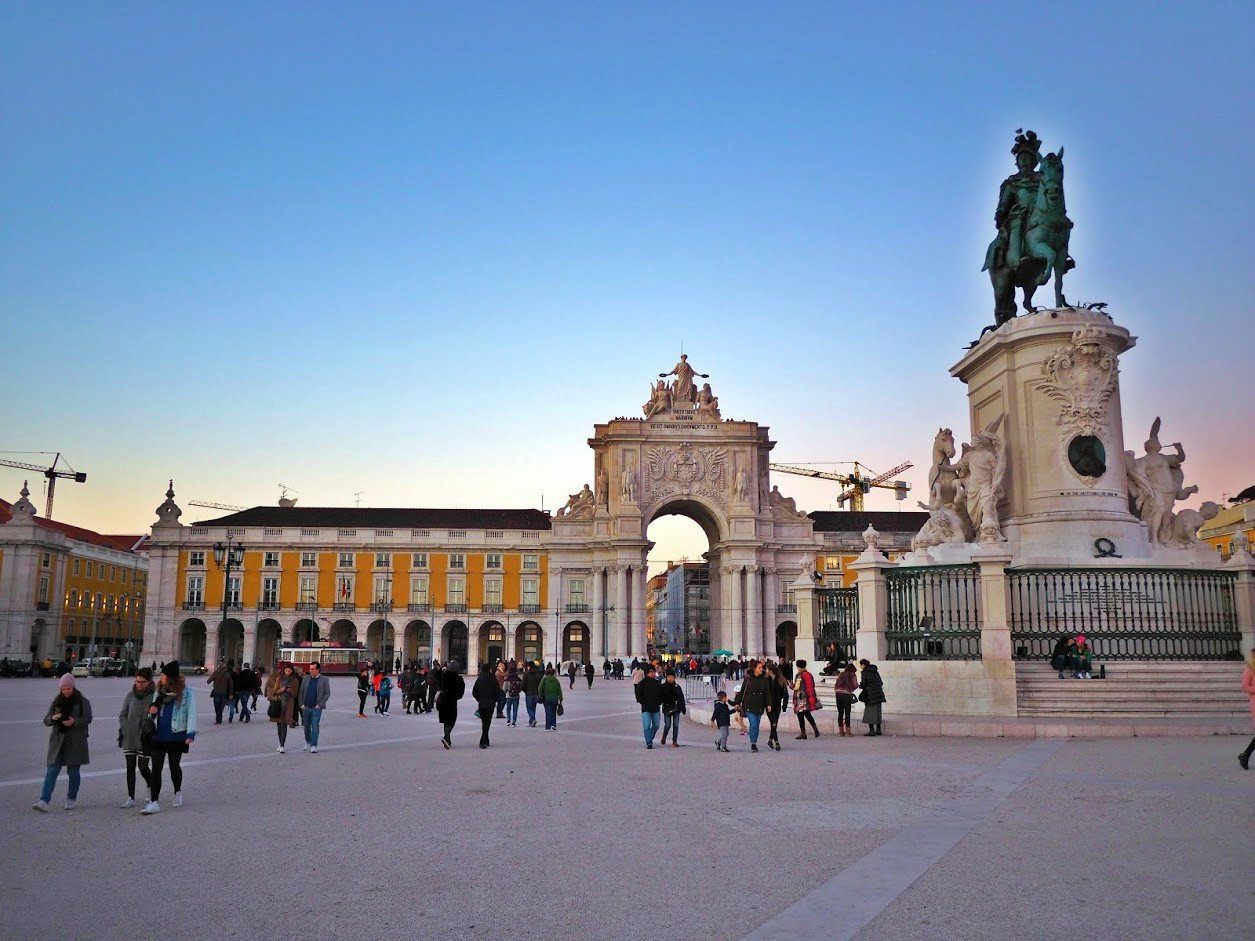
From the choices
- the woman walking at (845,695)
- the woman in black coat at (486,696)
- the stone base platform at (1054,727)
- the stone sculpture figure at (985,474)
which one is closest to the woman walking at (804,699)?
the woman walking at (845,695)

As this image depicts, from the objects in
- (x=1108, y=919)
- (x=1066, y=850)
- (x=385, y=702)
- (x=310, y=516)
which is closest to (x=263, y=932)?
(x=1108, y=919)

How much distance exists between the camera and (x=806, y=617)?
774 inches

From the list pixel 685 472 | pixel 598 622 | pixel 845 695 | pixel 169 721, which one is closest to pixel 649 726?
pixel 845 695

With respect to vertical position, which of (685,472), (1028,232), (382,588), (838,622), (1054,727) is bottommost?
(1054,727)

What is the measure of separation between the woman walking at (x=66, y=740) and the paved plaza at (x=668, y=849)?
31cm

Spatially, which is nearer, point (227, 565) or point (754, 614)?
point (227, 565)

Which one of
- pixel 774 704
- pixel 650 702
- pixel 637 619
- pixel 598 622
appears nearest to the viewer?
pixel 774 704

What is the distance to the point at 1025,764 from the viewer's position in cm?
1079

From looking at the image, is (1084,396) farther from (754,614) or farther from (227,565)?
(754,614)

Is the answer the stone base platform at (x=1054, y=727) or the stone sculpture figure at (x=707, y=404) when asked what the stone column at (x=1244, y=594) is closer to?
the stone base platform at (x=1054, y=727)

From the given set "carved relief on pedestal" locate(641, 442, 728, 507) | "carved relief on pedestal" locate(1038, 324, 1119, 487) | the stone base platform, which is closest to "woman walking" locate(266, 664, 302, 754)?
the stone base platform

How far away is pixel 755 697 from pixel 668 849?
764 centimetres

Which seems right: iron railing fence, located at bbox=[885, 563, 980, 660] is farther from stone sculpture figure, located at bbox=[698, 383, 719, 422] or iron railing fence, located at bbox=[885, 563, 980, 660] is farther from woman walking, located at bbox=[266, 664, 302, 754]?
stone sculpture figure, located at bbox=[698, 383, 719, 422]

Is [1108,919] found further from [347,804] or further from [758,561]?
[758,561]
